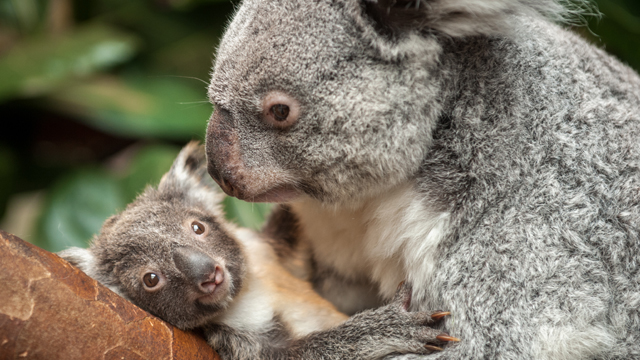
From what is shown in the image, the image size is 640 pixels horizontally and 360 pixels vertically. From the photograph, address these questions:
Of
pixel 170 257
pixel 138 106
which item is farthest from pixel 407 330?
pixel 138 106

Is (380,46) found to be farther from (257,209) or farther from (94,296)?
(257,209)

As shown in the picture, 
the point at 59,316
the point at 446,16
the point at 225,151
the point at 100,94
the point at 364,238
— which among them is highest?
the point at 446,16

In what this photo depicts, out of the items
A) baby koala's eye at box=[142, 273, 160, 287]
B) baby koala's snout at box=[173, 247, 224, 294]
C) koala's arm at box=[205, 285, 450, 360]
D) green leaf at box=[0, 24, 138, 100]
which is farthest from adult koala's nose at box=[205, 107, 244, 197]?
green leaf at box=[0, 24, 138, 100]

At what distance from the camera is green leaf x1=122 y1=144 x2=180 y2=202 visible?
10.3 feet

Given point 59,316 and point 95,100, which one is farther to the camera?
point 95,100

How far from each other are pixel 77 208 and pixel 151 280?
5.25 feet

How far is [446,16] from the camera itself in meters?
1.62

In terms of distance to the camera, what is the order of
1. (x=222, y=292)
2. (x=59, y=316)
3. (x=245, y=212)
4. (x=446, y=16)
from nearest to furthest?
(x=59, y=316)
(x=446, y=16)
(x=222, y=292)
(x=245, y=212)

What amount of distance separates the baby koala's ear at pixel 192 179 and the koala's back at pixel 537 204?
97cm

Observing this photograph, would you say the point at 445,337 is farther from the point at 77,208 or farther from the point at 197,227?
the point at 77,208

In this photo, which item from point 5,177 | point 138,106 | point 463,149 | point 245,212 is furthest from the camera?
point 138,106

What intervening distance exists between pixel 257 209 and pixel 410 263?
1.51m

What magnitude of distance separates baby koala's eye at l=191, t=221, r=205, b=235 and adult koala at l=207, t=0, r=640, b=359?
1.12ft

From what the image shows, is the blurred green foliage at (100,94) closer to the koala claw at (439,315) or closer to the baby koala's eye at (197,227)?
the baby koala's eye at (197,227)
